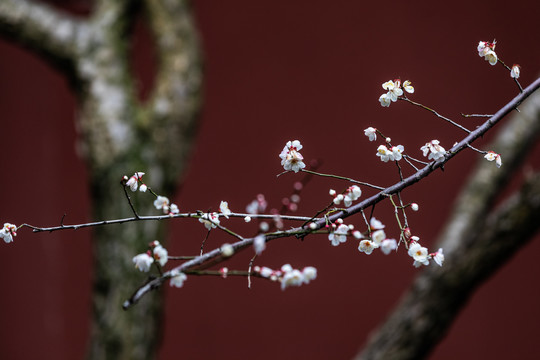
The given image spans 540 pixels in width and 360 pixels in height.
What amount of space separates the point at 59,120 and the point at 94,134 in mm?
1009

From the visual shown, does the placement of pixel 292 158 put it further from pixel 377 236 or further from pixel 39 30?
pixel 39 30

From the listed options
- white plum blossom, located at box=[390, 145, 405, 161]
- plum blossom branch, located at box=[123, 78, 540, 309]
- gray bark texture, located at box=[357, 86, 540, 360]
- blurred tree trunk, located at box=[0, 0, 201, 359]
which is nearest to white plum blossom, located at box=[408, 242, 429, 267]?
plum blossom branch, located at box=[123, 78, 540, 309]

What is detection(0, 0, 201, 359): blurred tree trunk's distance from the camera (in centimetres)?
165

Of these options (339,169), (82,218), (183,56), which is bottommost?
(339,169)

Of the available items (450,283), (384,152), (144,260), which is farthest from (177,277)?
(450,283)

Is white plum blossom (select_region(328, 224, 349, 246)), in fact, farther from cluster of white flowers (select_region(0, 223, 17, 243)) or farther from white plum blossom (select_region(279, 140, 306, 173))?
cluster of white flowers (select_region(0, 223, 17, 243))

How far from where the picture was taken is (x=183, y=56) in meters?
1.79

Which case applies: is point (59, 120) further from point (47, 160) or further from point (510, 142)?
point (510, 142)

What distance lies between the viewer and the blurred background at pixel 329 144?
204 centimetres

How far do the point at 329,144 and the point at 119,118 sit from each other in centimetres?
79

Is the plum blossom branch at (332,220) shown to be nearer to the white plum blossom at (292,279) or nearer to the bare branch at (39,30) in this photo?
the white plum blossom at (292,279)

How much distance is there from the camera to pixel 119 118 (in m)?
1.70

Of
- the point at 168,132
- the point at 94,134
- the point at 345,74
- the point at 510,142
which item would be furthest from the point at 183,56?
the point at 510,142

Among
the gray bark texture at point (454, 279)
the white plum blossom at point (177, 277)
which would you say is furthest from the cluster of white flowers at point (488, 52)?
the gray bark texture at point (454, 279)
